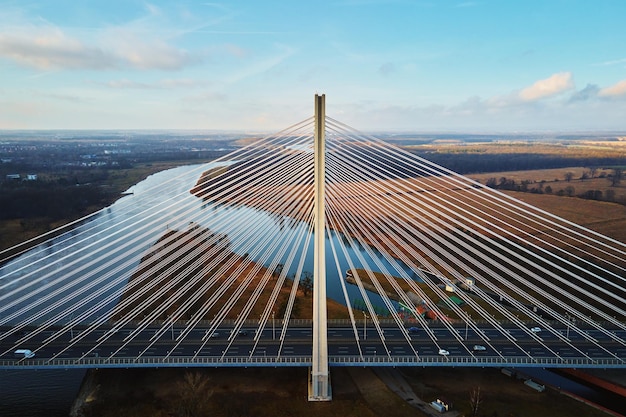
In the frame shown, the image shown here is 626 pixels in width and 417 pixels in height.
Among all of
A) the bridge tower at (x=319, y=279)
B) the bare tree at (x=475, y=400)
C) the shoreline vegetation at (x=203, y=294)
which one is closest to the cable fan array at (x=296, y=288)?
the shoreline vegetation at (x=203, y=294)

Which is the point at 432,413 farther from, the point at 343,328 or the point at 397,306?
the point at 397,306

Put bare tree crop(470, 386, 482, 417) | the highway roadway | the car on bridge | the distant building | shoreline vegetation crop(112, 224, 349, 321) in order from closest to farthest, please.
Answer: bare tree crop(470, 386, 482, 417)
the distant building
the car on bridge
the highway roadway
shoreline vegetation crop(112, 224, 349, 321)

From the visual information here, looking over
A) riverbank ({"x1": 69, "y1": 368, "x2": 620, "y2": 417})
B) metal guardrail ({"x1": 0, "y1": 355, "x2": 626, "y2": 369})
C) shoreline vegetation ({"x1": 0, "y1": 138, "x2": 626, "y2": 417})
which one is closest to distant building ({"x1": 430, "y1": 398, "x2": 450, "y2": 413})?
riverbank ({"x1": 69, "y1": 368, "x2": 620, "y2": 417})

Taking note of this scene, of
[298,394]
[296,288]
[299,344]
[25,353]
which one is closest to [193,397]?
[298,394]

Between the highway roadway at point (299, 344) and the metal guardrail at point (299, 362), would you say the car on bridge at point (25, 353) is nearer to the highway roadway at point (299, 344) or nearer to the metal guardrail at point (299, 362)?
the highway roadway at point (299, 344)

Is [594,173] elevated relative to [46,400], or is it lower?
elevated

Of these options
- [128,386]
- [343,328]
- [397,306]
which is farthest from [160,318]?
[397,306]

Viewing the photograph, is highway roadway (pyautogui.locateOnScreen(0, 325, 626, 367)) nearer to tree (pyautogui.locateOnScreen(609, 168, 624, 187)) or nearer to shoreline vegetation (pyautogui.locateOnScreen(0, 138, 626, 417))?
shoreline vegetation (pyautogui.locateOnScreen(0, 138, 626, 417))
